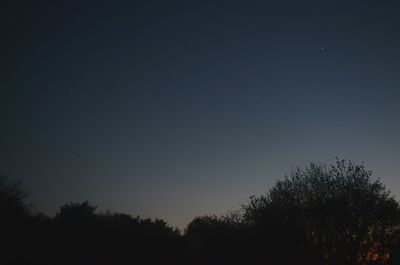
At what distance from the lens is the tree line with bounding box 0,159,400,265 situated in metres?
45.8

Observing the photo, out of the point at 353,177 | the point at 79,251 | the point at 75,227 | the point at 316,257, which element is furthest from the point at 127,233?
the point at 353,177

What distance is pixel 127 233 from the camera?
67.2 m

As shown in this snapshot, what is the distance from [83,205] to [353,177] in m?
46.5

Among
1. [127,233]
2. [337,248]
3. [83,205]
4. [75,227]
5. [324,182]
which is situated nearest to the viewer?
[337,248]

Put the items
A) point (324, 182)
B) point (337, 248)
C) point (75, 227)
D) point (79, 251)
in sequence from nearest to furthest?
point (337, 248) < point (324, 182) < point (79, 251) < point (75, 227)

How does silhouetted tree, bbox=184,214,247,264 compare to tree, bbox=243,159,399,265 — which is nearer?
tree, bbox=243,159,399,265

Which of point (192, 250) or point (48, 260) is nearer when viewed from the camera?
point (48, 260)

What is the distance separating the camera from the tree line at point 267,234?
45.8m

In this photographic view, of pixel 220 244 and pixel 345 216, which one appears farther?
pixel 220 244

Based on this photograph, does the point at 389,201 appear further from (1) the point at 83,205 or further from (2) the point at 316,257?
(1) the point at 83,205

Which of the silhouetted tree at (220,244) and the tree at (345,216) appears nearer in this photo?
the tree at (345,216)

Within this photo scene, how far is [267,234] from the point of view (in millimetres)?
55281

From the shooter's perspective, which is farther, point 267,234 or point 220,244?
point 220,244

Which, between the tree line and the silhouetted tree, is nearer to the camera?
the tree line
